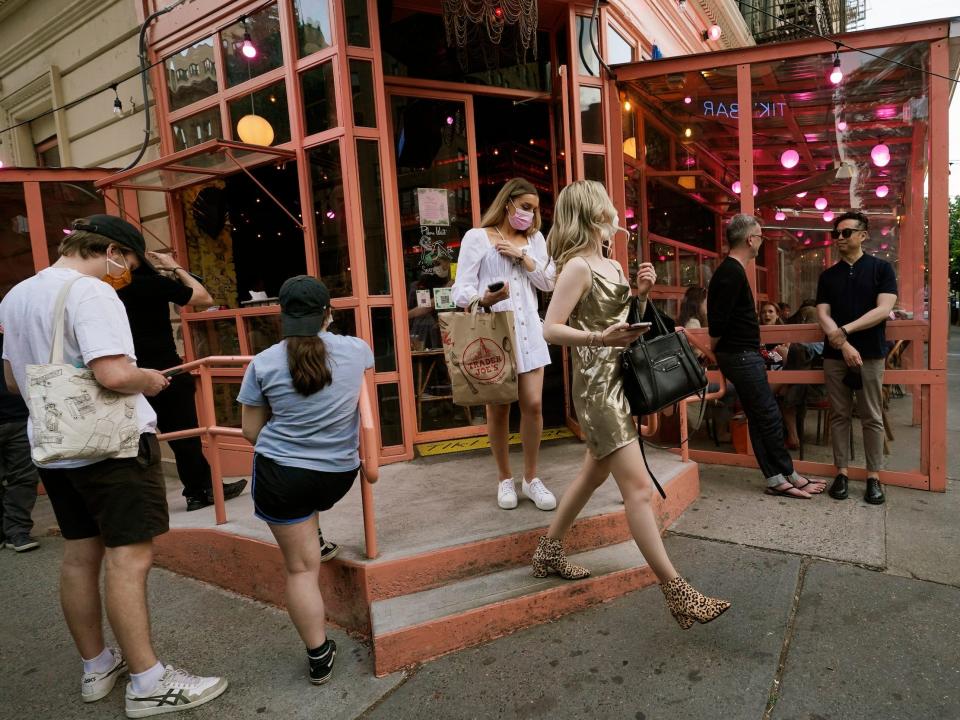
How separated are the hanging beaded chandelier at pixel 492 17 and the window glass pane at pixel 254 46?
143 centimetres

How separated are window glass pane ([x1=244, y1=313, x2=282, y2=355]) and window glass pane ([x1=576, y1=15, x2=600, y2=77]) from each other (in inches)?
133

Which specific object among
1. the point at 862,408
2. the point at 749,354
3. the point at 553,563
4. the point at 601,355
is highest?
the point at 601,355

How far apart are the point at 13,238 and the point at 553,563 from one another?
622 centimetres

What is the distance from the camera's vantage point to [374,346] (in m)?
4.48

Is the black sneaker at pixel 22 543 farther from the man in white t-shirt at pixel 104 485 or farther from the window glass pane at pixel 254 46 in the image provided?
the window glass pane at pixel 254 46

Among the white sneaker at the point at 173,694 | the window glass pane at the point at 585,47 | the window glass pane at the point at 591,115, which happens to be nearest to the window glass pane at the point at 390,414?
the white sneaker at the point at 173,694

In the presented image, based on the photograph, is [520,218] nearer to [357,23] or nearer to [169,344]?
[357,23]

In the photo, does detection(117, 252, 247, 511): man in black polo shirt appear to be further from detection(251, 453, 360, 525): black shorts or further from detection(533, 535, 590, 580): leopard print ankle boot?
detection(533, 535, 590, 580): leopard print ankle boot

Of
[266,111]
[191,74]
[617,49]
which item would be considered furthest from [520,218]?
[191,74]

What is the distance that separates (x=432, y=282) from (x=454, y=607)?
10.0 feet

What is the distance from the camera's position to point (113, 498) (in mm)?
2234

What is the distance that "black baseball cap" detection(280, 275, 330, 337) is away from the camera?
223 centimetres

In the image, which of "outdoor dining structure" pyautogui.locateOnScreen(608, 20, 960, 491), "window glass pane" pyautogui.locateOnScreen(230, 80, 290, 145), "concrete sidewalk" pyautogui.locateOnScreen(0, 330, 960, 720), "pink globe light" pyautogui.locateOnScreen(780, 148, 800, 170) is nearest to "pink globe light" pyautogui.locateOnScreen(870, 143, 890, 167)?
"outdoor dining structure" pyautogui.locateOnScreen(608, 20, 960, 491)

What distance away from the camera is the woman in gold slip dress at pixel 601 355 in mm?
2383
